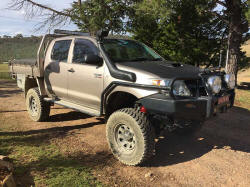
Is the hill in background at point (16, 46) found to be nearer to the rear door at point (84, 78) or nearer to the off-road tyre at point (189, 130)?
the rear door at point (84, 78)

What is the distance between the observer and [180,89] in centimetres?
344

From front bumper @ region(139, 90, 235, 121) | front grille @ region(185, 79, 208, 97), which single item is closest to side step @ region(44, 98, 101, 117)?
front bumper @ region(139, 90, 235, 121)

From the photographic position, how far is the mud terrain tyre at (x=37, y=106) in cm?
566

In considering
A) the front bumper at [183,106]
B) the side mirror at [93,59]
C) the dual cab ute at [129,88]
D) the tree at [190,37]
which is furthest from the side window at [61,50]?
the tree at [190,37]

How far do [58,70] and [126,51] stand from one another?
1.55m

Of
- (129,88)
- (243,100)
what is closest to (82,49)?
(129,88)

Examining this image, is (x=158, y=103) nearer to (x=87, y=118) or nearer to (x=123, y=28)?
(x=87, y=118)

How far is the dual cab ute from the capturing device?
3393mm

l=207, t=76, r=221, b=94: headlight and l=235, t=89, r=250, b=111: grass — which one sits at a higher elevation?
l=207, t=76, r=221, b=94: headlight

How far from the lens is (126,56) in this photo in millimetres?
4445

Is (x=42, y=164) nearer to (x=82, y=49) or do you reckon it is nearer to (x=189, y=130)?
(x=82, y=49)

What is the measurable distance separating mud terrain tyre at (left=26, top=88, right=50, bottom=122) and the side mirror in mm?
2213

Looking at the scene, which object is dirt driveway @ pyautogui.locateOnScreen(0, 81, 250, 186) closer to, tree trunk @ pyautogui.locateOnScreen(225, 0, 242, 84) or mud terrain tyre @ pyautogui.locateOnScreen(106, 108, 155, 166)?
mud terrain tyre @ pyautogui.locateOnScreen(106, 108, 155, 166)

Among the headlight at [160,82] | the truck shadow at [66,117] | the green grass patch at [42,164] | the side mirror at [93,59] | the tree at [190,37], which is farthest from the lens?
the tree at [190,37]
